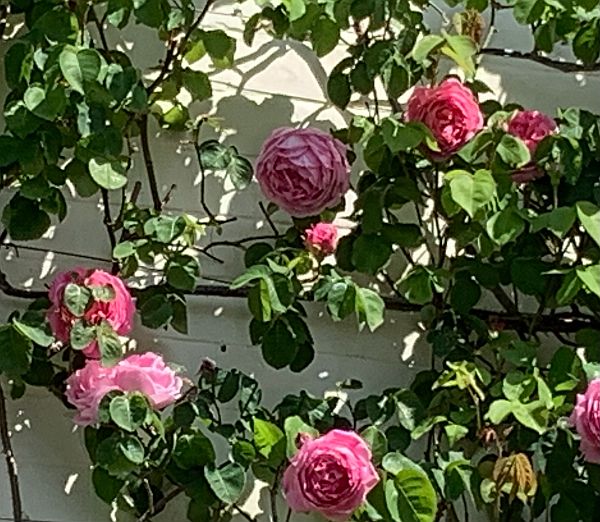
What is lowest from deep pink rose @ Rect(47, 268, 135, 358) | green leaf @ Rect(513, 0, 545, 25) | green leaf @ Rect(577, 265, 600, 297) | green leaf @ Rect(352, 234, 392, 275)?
deep pink rose @ Rect(47, 268, 135, 358)

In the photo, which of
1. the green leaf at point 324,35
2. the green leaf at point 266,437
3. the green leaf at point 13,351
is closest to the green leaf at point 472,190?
the green leaf at point 324,35

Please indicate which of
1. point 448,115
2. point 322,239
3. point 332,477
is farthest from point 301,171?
point 332,477

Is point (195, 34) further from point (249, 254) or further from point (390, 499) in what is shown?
point (390, 499)

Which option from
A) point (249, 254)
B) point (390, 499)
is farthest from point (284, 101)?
point (390, 499)

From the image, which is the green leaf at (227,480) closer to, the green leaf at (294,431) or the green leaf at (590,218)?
the green leaf at (294,431)

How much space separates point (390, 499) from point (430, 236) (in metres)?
0.52

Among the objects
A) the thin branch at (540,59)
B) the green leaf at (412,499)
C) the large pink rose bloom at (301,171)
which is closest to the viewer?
the green leaf at (412,499)

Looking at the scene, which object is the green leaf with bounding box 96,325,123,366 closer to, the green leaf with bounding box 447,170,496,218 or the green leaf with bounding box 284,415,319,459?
the green leaf with bounding box 284,415,319,459

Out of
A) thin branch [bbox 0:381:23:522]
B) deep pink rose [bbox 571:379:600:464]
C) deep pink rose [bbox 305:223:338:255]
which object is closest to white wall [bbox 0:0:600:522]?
thin branch [bbox 0:381:23:522]

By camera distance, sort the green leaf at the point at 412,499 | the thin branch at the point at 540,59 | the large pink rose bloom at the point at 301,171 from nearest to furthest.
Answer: the green leaf at the point at 412,499 < the large pink rose bloom at the point at 301,171 < the thin branch at the point at 540,59

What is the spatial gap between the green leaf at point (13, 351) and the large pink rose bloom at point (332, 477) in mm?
393

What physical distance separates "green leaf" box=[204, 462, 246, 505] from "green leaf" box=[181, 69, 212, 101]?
0.57m

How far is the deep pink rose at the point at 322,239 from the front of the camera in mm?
1842

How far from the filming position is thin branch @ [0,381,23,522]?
1834 mm
